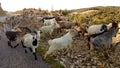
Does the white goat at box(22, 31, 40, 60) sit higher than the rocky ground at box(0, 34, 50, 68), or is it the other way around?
the white goat at box(22, 31, 40, 60)

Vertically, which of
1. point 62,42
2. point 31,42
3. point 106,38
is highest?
point 106,38

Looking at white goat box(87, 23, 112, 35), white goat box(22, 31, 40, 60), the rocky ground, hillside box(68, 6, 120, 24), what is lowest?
hillside box(68, 6, 120, 24)

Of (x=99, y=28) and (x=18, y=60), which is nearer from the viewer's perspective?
(x=18, y=60)

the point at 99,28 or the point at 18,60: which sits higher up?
the point at 99,28

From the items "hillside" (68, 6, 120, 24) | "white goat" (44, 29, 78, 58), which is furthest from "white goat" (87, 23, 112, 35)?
"hillside" (68, 6, 120, 24)

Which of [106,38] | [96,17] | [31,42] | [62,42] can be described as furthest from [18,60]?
[96,17]

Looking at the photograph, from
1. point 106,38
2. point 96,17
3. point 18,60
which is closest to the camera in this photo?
point 18,60

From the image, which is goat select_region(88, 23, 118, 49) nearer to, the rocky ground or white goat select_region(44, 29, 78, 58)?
white goat select_region(44, 29, 78, 58)

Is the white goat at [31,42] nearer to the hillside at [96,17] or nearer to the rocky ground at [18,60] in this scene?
the rocky ground at [18,60]

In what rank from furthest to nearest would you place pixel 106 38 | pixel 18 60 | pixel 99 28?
1. pixel 99 28
2. pixel 106 38
3. pixel 18 60

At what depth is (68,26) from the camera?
26297 millimetres

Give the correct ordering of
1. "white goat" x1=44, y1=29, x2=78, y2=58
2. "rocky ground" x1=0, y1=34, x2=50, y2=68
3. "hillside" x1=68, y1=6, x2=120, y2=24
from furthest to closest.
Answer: "hillside" x1=68, y1=6, x2=120, y2=24 < "white goat" x1=44, y1=29, x2=78, y2=58 < "rocky ground" x1=0, y1=34, x2=50, y2=68

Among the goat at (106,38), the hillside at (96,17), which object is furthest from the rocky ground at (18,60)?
the hillside at (96,17)

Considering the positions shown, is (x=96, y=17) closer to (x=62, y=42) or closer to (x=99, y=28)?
(x=99, y=28)
